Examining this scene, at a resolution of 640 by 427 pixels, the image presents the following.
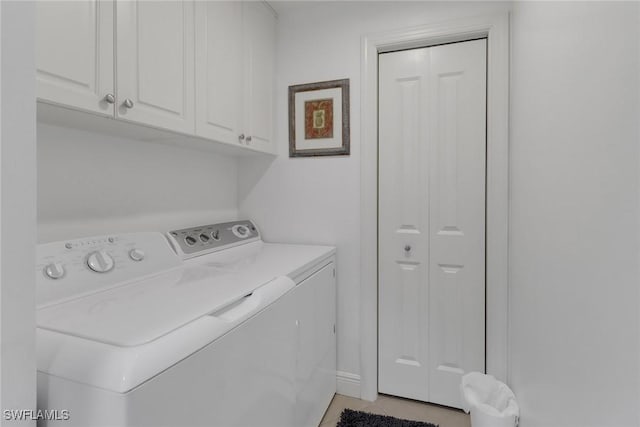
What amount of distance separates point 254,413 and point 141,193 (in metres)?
1.12

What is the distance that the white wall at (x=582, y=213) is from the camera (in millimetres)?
555

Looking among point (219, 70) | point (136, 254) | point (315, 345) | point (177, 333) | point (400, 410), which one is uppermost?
point (219, 70)

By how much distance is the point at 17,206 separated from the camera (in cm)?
50

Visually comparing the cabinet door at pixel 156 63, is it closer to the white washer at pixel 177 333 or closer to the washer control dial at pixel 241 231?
the white washer at pixel 177 333

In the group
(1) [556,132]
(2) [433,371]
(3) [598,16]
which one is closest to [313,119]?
(1) [556,132]

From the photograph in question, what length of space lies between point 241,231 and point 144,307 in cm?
119

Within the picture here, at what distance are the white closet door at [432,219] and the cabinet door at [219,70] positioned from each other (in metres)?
0.88

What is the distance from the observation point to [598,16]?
0.66m

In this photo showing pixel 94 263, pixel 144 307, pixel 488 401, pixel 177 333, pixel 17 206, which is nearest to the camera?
pixel 17 206

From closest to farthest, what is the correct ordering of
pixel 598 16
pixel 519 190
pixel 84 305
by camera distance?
pixel 598 16 → pixel 84 305 → pixel 519 190

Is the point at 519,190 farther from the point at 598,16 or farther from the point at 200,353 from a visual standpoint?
the point at 200,353

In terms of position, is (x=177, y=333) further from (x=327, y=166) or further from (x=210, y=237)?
(x=327, y=166)

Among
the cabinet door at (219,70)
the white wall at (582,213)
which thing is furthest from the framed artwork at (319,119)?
the white wall at (582,213)

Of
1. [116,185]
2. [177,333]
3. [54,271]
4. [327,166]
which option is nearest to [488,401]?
[327,166]
